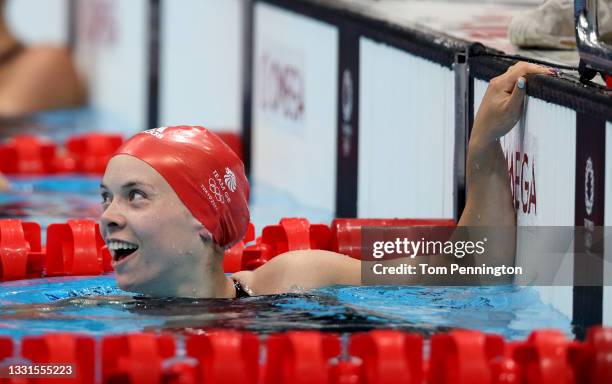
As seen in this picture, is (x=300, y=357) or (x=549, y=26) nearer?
(x=300, y=357)

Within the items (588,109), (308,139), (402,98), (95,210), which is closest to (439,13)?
(402,98)

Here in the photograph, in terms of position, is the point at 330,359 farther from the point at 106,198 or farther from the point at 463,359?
the point at 106,198

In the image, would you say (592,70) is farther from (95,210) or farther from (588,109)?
(95,210)

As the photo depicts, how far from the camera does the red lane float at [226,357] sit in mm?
2809

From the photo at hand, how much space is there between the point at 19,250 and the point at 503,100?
149 cm

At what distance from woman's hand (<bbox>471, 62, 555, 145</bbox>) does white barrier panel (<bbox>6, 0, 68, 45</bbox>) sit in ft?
26.8

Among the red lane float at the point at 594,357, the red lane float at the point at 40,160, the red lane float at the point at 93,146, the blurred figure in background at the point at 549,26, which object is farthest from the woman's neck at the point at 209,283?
the red lane float at the point at 93,146

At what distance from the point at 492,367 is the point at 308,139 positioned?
137 inches

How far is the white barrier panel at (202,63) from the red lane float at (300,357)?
4617 mm

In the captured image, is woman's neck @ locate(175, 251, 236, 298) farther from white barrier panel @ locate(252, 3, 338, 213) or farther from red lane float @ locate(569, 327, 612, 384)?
white barrier panel @ locate(252, 3, 338, 213)

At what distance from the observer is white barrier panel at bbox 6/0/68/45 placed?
11.6m

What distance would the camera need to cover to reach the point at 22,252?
13.9ft

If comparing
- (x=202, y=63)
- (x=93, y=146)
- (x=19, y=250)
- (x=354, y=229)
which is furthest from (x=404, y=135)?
(x=202, y=63)

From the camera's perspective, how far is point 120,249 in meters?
3.43
